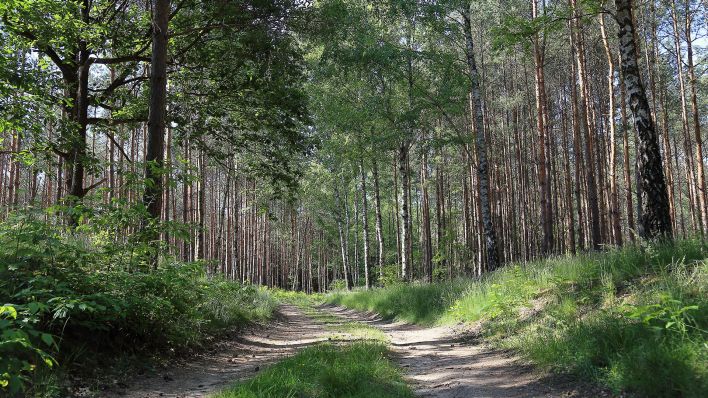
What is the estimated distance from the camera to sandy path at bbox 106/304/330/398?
477cm

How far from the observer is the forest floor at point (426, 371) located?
4617 mm

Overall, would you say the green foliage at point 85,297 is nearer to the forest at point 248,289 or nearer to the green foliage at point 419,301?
the forest at point 248,289

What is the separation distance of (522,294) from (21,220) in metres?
8.12

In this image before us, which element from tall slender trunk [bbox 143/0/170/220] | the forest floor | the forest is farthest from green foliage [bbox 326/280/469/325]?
tall slender trunk [bbox 143/0/170/220]

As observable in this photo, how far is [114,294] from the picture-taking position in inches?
205

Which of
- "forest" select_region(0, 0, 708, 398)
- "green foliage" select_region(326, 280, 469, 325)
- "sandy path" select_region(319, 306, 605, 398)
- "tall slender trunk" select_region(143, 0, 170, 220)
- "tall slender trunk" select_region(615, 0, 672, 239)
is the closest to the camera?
"forest" select_region(0, 0, 708, 398)

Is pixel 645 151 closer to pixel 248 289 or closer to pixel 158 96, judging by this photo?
pixel 158 96

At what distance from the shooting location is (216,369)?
Result: 6148mm

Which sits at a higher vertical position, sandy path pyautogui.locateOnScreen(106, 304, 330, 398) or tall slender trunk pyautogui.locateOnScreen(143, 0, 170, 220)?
tall slender trunk pyautogui.locateOnScreen(143, 0, 170, 220)

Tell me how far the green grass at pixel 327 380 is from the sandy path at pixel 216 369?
659mm

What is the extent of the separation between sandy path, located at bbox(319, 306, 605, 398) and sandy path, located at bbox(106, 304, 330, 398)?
2261mm

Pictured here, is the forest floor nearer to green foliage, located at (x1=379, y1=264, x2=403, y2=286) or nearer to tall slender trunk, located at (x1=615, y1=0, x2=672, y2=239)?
tall slender trunk, located at (x1=615, y1=0, x2=672, y2=239)

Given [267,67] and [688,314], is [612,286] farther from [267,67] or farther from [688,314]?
[267,67]

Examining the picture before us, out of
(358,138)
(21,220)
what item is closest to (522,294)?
(21,220)
